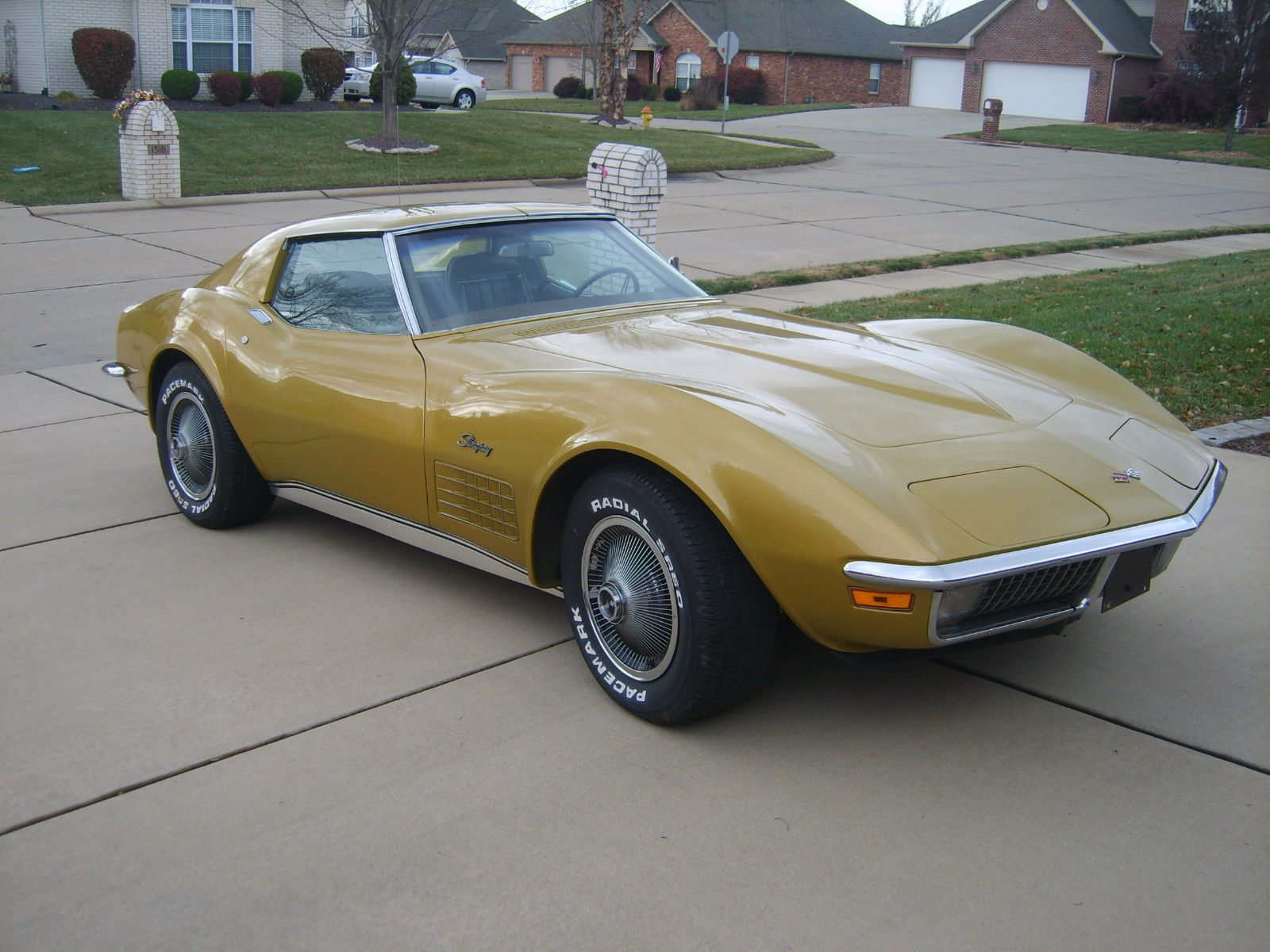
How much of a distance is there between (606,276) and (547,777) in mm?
2154

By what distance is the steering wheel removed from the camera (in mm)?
4453

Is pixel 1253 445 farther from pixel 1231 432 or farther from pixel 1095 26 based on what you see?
pixel 1095 26

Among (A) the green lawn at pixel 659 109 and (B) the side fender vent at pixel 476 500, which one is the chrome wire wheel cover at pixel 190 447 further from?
(A) the green lawn at pixel 659 109

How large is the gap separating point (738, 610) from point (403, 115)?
24.8 metres

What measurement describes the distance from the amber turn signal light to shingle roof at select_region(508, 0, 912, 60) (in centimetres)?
5154

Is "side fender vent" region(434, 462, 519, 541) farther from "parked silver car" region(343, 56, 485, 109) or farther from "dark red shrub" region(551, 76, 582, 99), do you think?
"dark red shrub" region(551, 76, 582, 99)

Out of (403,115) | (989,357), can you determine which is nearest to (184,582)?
(989,357)

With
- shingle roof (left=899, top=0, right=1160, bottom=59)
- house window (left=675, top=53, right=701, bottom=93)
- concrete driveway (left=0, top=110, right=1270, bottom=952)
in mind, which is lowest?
concrete driveway (left=0, top=110, right=1270, bottom=952)

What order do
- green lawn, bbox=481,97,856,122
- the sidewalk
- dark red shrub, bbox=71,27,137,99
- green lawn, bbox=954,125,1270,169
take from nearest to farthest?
the sidewalk
dark red shrub, bbox=71,27,137,99
green lawn, bbox=954,125,1270,169
green lawn, bbox=481,97,856,122

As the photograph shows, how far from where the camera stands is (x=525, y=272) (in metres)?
4.36

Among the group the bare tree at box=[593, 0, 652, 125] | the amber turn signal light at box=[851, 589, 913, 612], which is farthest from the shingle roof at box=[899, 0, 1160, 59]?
the amber turn signal light at box=[851, 589, 913, 612]

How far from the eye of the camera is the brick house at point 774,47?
53.3m

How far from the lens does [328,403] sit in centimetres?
416

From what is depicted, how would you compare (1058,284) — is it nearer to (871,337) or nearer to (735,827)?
(871,337)
